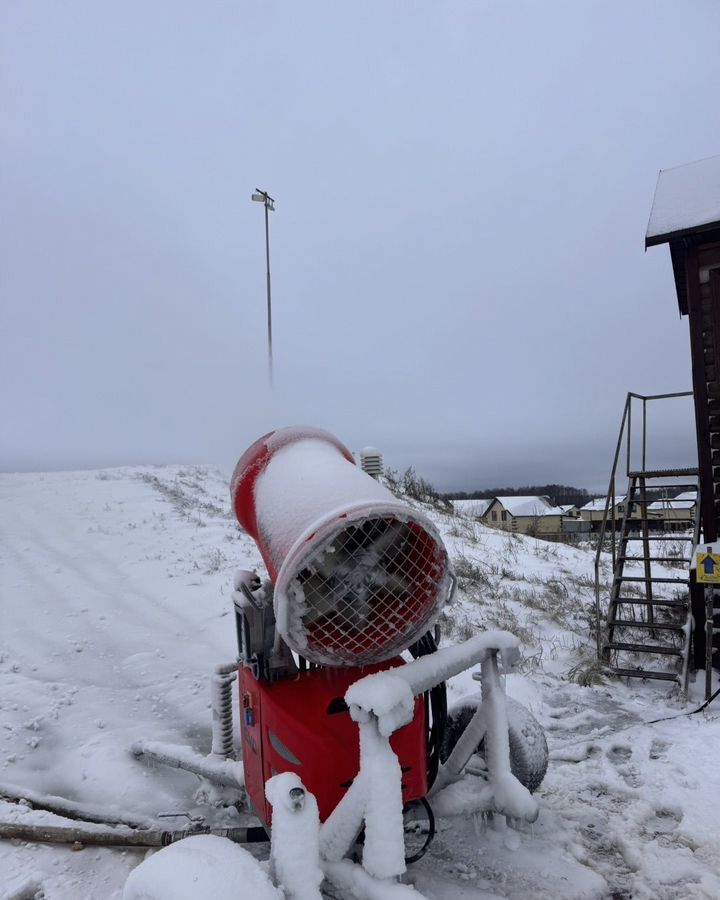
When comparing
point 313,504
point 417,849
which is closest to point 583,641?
point 417,849

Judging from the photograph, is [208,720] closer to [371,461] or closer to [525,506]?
[371,461]

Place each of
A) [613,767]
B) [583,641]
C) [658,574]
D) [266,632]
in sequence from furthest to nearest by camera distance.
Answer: [658,574], [583,641], [613,767], [266,632]

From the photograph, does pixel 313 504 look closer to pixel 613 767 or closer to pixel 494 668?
pixel 494 668

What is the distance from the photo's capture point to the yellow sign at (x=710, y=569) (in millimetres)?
5219

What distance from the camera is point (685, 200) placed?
7.53 m

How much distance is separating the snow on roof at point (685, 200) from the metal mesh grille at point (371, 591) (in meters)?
6.13

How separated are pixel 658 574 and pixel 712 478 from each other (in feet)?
19.4

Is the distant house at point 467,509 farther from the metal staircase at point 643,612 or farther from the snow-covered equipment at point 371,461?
the snow-covered equipment at point 371,461

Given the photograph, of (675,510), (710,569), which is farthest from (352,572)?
(675,510)

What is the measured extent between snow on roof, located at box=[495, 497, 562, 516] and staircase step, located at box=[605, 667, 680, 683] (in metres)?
52.6

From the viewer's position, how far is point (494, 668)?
9.25 ft

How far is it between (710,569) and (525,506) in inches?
2216

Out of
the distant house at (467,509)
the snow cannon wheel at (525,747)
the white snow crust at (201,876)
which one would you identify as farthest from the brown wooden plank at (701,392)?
the distant house at (467,509)

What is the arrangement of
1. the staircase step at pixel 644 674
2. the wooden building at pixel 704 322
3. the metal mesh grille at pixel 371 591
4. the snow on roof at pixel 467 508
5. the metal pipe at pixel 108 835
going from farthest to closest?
the snow on roof at pixel 467 508
the wooden building at pixel 704 322
the staircase step at pixel 644 674
the metal pipe at pixel 108 835
the metal mesh grille at pixel 371 591
